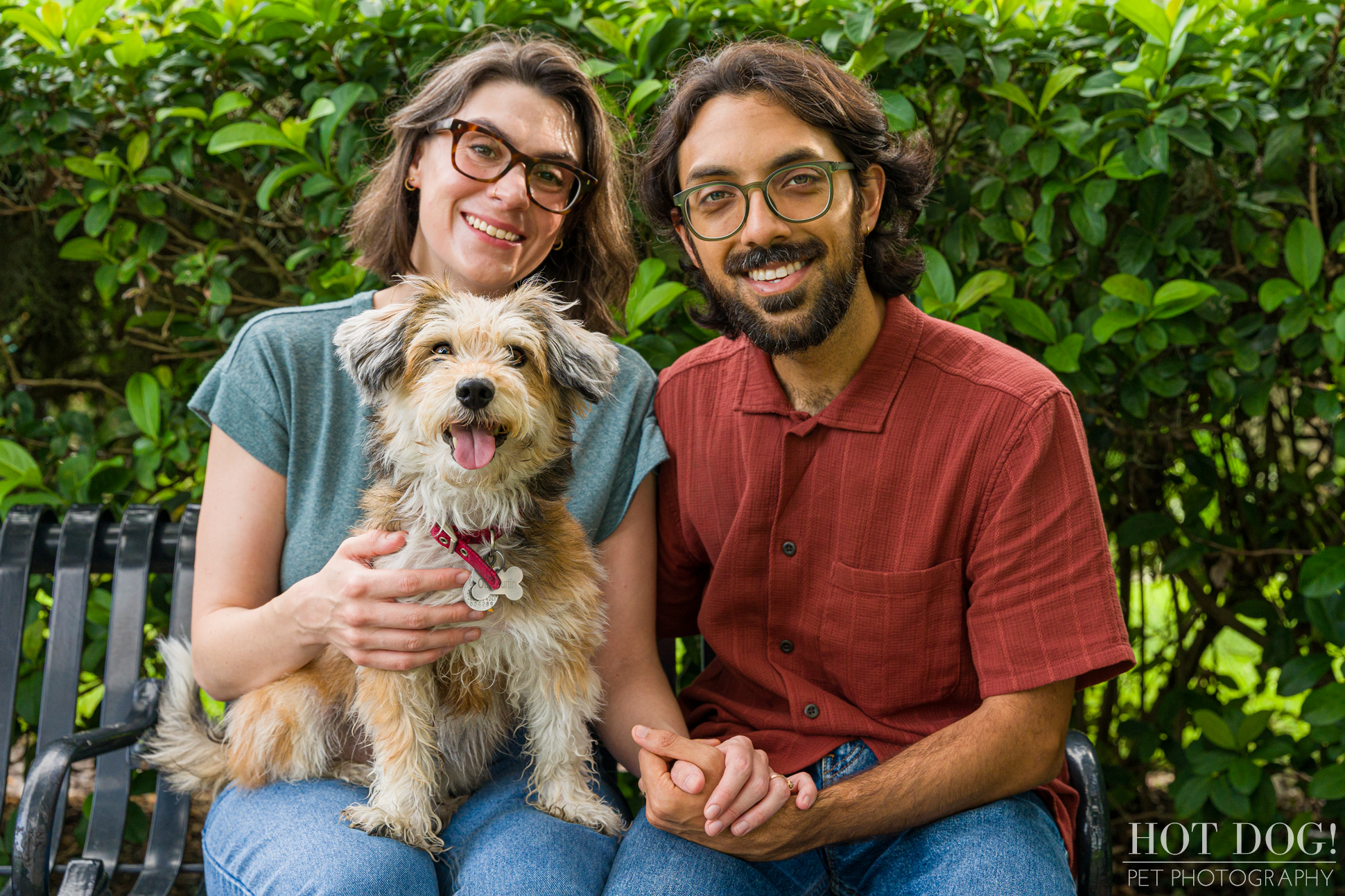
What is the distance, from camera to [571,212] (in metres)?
2.82

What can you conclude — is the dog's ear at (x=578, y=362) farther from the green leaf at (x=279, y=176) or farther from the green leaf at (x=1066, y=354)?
the green leaf at (x=1066, y=354)

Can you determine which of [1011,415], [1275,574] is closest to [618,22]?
[1011,415]

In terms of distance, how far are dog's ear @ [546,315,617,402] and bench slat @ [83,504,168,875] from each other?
59.5 inches

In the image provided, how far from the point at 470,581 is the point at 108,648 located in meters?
1.37

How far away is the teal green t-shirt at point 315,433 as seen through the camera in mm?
2436

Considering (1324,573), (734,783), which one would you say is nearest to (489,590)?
(734,783)

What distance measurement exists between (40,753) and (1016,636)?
2348mm

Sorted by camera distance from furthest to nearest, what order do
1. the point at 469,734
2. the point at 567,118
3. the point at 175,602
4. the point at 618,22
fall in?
1. the point at 618,22
2. the point at 175,602
3. the point at 567,118
4. the point at 469,734

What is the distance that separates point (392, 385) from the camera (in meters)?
2.23

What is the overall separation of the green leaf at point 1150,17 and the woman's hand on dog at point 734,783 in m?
2.20

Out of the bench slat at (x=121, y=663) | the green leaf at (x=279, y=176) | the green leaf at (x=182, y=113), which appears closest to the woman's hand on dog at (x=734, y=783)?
the bench slat at (x=121, y=663)

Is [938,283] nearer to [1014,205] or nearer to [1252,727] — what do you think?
[1014,205]

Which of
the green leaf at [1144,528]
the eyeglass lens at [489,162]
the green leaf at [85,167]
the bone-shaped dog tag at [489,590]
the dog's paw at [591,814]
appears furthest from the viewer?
the green leaf at [1144,528]

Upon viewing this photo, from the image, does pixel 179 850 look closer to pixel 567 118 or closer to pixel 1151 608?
pixel 567 118
